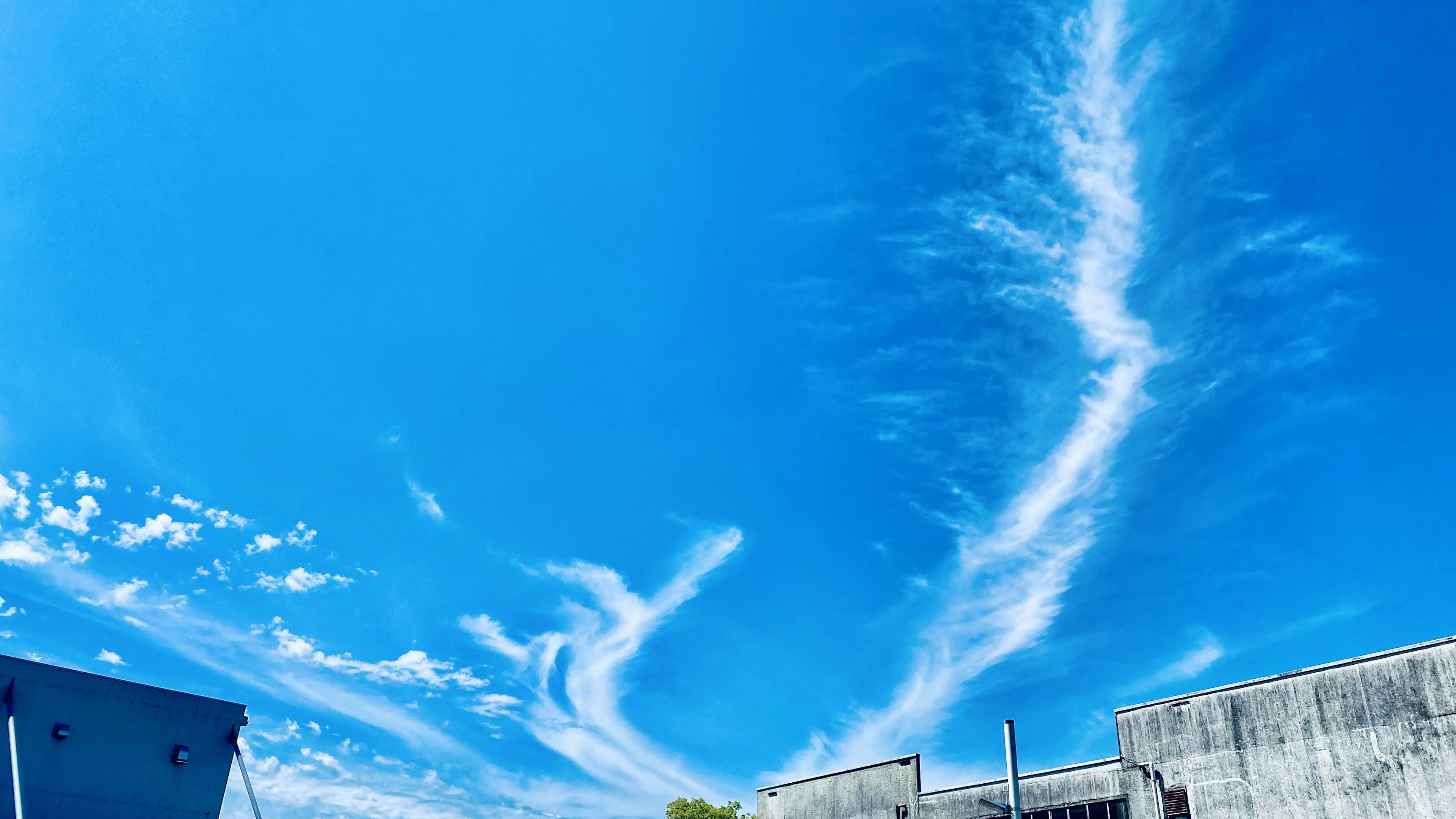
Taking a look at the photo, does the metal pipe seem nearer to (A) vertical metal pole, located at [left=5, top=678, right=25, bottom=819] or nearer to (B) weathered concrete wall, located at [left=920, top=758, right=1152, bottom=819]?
(B) weathered concrete wall, located at [left=920, top=758, right=1152, bottom=819]

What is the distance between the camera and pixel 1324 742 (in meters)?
26.8

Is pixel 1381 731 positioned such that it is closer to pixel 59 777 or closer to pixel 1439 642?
pixel 1439 642

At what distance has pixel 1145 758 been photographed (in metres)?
31.2

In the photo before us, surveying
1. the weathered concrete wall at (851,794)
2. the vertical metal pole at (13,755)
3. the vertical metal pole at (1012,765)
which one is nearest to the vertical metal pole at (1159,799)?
the vertical metal pole at (1012,765)

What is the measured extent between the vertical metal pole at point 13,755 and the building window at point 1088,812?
35368 millimetres

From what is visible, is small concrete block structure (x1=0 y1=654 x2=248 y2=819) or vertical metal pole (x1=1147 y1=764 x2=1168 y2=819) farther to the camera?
small concrete block structure (x1=0 y1=654 x2=248 y2=819)

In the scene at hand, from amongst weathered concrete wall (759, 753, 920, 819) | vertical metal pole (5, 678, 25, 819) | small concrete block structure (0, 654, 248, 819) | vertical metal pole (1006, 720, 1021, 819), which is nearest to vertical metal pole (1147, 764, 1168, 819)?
vertical metal pole (1006, 720, 1021, 819)

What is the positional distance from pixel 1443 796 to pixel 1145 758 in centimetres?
884

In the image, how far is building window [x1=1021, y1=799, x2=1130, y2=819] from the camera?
103 ft

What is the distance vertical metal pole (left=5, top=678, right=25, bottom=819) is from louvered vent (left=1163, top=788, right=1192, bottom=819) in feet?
125

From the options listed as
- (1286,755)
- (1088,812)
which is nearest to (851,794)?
(1088,812)

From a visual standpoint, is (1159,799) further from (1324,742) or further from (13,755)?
(13,755)

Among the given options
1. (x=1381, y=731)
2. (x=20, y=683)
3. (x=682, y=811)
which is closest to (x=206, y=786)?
(x=20, y=683)

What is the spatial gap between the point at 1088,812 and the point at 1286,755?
757 cm
